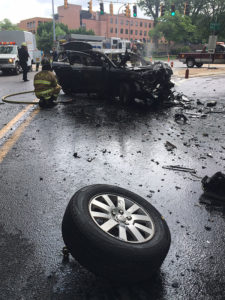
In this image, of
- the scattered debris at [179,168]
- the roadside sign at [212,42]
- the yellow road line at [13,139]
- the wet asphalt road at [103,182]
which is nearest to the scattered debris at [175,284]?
the wet asphalt road at [103,182]

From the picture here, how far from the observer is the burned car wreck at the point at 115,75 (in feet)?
29.5

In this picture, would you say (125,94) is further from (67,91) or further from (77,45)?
(77,45)

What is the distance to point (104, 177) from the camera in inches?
160

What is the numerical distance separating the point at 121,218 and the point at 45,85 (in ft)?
24.1

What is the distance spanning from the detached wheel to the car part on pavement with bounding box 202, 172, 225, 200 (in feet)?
4.10

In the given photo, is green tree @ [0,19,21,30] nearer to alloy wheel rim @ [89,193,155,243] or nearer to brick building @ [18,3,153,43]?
brick building @ [18,3,153,43]

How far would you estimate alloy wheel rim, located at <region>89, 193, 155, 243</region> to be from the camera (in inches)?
89.6

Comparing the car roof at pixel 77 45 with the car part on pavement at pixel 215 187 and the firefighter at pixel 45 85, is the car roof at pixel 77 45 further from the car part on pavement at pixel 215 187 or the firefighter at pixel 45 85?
the car part on pavement at pixel 215 187

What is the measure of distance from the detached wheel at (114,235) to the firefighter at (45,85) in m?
6.98

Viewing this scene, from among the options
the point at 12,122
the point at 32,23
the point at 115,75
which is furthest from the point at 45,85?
the point at 32,23

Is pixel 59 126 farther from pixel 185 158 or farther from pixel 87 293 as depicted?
pixel 87 293

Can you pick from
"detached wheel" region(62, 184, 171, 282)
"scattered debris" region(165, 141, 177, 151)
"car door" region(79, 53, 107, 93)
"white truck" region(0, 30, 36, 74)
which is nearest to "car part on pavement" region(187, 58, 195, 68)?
"white truck" region(0, 30, 36, 74)

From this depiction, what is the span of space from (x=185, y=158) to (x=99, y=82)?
589 cm

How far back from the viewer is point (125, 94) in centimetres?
920
